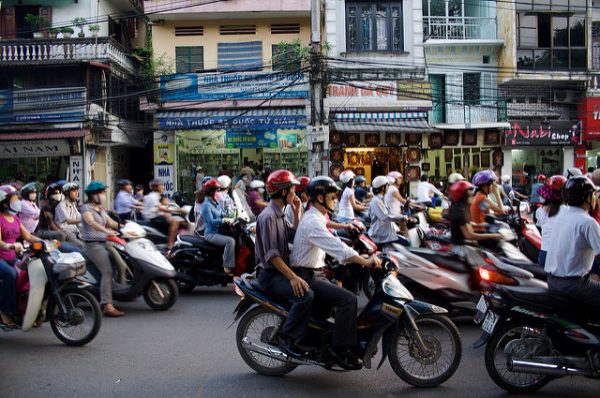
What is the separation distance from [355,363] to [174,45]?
67.9ft

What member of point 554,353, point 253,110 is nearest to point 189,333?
point 554,353

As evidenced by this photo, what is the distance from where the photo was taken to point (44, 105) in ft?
71.3

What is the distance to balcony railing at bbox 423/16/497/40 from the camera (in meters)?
24.3

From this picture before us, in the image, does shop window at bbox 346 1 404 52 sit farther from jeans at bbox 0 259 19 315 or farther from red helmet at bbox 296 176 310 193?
jeans at bbox 0 259 19 315

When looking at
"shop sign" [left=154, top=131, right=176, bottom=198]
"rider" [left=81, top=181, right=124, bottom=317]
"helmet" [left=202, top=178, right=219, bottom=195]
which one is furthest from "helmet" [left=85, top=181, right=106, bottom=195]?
"shop sign" [left=154, top=131, right=176, bottom=198]

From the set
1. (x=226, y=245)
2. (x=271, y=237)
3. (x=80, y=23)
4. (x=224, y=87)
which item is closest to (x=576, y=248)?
(x=271, y=237)

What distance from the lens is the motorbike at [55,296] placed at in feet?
21.0

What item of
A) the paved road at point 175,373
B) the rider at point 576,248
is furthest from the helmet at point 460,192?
the rider at point 576,248

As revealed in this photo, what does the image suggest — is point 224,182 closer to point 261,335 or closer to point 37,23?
point 261,335

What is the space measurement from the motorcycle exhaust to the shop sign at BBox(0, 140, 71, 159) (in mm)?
20224

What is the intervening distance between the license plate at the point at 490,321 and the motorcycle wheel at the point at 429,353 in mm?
234

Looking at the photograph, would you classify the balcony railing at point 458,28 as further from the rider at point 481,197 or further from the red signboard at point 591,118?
the rider at point 481,197

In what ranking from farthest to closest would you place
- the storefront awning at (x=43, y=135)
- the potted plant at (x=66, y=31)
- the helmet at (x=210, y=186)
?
the potted plant at (x=66, y=31), the storefront awning at (x=43, y=135), the helmet at (x=210, y=186)

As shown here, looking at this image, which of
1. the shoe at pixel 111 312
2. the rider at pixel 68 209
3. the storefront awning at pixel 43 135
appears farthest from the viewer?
the storefront awning at pixel 43 135
